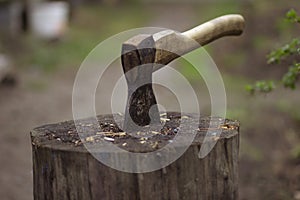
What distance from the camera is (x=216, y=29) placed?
8.28 feet

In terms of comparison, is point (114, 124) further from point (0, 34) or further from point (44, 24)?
point (44, 24)

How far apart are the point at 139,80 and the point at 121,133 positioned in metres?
0.20

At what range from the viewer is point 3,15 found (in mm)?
9938

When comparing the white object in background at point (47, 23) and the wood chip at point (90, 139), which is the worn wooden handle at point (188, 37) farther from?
the white object in background at point (47, 23)

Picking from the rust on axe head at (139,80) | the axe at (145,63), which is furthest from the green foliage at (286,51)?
the rust on axe head at (139,80)

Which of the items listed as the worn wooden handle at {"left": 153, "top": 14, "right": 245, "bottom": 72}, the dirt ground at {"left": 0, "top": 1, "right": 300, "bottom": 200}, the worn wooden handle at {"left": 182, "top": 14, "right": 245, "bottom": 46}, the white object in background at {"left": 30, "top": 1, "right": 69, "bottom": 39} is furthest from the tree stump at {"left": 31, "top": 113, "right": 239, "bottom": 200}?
the white object in background at {"left": 30, "top": 1, "right": 69, "bottom": 39}

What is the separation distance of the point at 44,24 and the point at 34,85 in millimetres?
3399

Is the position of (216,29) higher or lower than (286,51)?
higher

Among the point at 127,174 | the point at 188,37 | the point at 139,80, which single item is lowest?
the point at 127,174

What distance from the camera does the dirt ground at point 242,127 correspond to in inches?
157

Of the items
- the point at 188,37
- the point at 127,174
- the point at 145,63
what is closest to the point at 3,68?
the point at 188,37

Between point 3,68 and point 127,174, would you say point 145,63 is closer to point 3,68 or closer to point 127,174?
point 127,174

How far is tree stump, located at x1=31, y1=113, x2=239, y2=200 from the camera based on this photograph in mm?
2004

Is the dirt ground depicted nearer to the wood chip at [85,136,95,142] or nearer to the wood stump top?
the wood stump top
